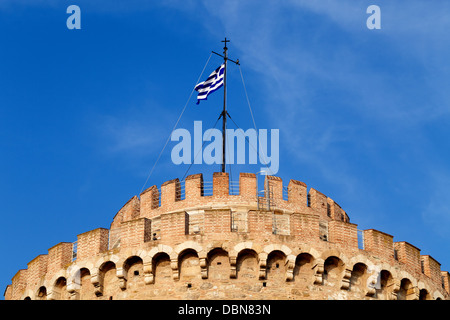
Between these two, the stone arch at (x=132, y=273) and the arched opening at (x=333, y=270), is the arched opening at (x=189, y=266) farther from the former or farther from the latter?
the arched opening at (x=333, y=270)

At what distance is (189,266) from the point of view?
46.1 meters

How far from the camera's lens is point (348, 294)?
152ft

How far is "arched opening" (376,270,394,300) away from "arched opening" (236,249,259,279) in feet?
15.6

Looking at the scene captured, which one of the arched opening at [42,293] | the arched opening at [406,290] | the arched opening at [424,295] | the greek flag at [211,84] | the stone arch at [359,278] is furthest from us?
the greek flag at [211,84]

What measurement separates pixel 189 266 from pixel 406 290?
838 cm

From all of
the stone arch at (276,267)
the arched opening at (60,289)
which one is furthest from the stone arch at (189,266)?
the arched opening at (60,289)

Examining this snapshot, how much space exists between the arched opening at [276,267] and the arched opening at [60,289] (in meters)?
7.86

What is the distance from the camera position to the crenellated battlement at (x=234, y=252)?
1809 inches

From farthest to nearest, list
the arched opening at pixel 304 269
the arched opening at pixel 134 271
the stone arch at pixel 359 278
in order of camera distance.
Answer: the stone arch at pixel 359 278
the arched opening at pixel 134 271
the arched opening at pixel 304 269

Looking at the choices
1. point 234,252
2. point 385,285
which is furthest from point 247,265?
point 385,285

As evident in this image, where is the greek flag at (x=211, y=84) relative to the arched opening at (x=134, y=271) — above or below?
above
